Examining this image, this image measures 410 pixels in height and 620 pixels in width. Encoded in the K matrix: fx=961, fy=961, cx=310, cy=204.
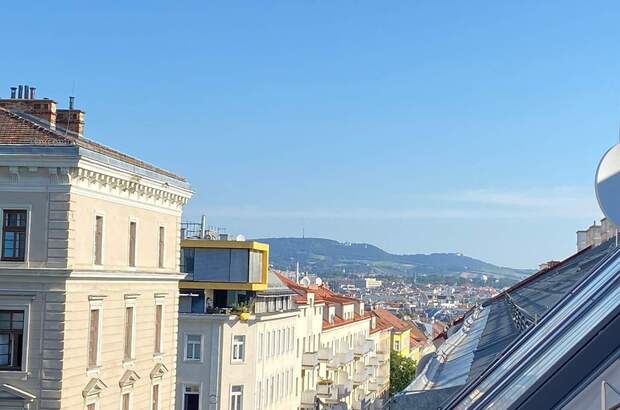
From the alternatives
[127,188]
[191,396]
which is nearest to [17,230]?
[127,188]

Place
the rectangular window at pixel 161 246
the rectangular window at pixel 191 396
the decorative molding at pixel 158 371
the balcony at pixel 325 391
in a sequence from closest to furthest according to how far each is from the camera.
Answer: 1. the decorative molding at pixel 158 371
2. the rectangular window at pixel 161 246
3. the rectangular window at pixel 191 396
4. the balcony at pixel 325 391

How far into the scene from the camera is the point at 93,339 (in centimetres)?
2864

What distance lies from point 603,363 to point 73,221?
2409cm

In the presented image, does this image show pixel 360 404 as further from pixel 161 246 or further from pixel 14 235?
pixel 14 235

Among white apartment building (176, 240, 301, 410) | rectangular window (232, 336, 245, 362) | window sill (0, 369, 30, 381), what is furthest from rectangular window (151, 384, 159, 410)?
rectangular window (232, 336, 245, 362)

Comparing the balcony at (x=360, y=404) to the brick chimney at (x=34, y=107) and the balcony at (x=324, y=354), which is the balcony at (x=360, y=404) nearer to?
the balcony at (x=324, y=354)

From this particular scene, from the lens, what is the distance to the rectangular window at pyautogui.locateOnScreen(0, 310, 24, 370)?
2688 cm

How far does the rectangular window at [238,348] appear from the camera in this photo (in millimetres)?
45844

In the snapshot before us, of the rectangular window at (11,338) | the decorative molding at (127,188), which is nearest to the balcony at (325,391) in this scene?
the decorative molding at (127,188)

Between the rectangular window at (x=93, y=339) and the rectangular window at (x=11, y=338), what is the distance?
217 cm

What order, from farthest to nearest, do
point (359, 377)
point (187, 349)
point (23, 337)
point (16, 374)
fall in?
point (359, 377) → point (187, 349) → point (23, 337) → point (16, 374)

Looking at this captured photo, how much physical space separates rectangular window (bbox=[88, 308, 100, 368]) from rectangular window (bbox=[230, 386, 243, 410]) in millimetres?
17510

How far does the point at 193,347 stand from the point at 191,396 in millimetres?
2271

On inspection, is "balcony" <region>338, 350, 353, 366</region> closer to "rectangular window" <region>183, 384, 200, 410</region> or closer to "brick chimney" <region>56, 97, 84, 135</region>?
"rectangular window" <region>183, 384, 200, 410</region>
